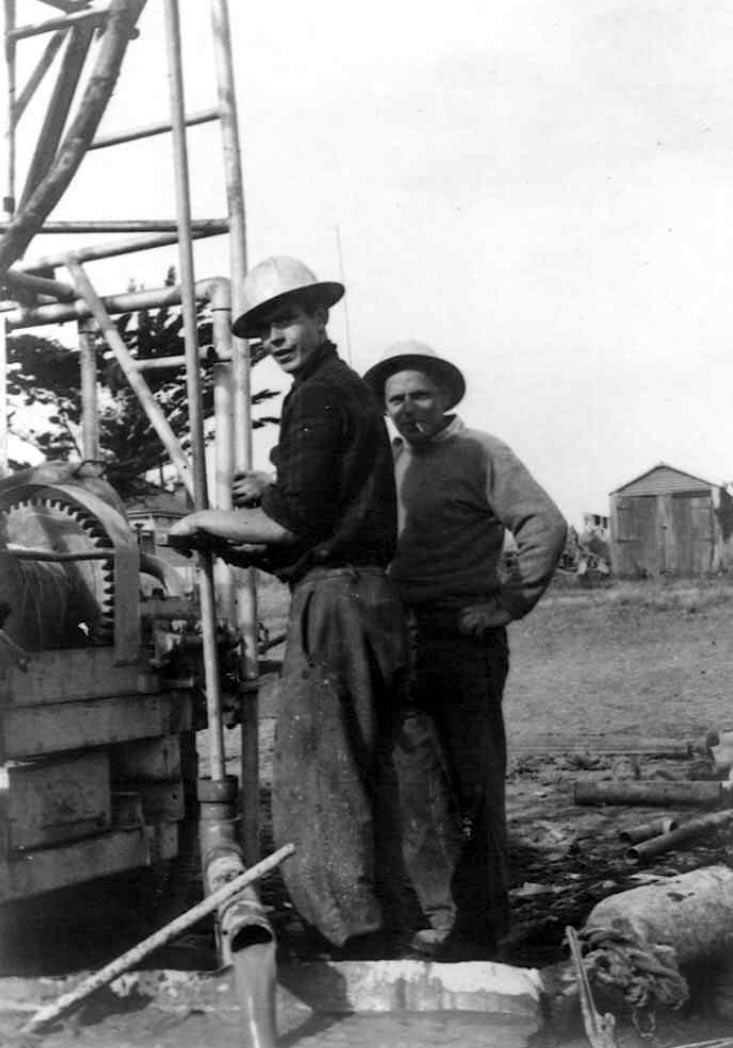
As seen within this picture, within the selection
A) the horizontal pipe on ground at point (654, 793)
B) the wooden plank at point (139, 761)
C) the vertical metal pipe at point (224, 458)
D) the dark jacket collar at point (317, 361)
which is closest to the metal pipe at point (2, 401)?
the vertical metal pipe at point (224, 458)

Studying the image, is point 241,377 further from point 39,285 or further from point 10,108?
point 10,108

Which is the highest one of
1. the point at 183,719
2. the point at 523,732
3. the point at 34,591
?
the point at 34,591

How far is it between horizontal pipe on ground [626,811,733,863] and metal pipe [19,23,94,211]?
3801mm

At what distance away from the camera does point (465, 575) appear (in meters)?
4.98

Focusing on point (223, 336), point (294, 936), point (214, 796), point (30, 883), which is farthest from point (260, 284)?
point (294, 936)

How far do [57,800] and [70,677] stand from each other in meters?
0.40

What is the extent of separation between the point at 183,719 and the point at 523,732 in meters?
7.93

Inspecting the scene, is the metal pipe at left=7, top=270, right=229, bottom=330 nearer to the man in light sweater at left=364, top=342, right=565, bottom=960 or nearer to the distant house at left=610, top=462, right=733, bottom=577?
the man in light sweater at left=364, top=342, right=565, bottom=960

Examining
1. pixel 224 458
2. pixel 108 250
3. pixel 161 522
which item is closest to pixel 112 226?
pixel 108 250

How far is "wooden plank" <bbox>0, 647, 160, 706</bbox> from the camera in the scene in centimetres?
420

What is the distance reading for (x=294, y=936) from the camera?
4938 mm

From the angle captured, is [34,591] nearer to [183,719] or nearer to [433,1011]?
[183,719]

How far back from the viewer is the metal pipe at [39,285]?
18.3 ft

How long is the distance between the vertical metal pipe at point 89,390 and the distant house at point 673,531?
28363mm
